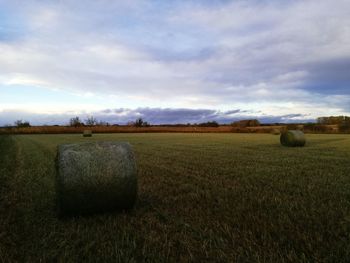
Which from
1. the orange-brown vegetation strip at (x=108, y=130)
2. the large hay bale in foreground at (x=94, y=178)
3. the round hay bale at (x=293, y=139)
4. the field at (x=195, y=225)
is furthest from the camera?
the orange-brown vegetation strip at (x=108, y=130)

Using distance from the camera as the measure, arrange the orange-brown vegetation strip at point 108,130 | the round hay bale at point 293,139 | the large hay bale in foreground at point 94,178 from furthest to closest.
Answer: the orange-brown vegetation strip at point 108,130
the round hay bale at point 293,139
the large hay bale in foreground at point 94,178

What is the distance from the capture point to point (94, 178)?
6.18 metres

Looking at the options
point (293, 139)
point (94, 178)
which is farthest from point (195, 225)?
point (293, 139)

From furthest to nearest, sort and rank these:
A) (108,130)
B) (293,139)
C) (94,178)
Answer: (108,130) → (293,139) → (94,178)

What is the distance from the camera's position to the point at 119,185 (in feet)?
20.8

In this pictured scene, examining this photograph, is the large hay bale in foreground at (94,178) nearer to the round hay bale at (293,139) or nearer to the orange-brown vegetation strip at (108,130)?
the round hay bale at (293,139)

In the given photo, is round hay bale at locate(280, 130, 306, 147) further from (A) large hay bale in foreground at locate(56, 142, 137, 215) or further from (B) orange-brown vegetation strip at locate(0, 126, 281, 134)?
(B) orange-brown vegetation strip at locate(0, 126, 281, 134)

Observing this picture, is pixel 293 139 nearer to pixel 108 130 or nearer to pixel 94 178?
pixel 94 178

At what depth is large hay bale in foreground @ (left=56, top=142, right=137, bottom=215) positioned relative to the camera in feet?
20.0

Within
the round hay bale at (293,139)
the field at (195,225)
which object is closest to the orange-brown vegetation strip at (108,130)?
the round hay bale at (293,139)

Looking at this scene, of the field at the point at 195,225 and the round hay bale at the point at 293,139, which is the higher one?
the round hay bale at the point at 293,139

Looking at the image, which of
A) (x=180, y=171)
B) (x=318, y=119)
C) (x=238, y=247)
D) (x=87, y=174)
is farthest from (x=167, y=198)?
(x=318, y=119)

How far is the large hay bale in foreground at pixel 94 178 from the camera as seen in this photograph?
6.10 metres

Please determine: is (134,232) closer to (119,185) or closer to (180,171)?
(119,185)
